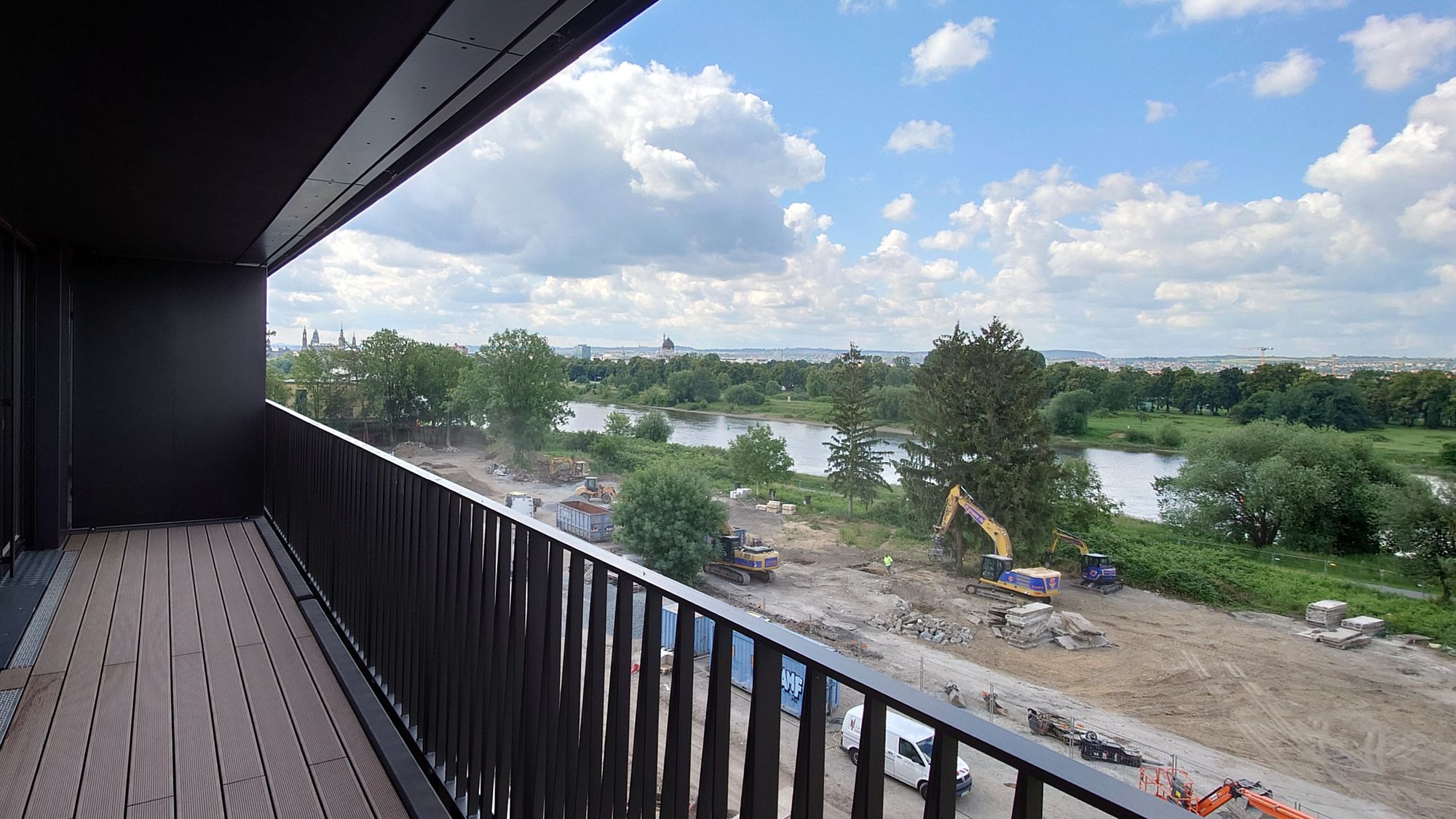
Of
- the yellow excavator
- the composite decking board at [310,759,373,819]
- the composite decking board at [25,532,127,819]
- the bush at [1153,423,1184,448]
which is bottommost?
the yellow excavator

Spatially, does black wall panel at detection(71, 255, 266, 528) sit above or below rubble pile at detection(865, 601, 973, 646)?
above

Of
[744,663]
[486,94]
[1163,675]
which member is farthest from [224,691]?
[1163,675]

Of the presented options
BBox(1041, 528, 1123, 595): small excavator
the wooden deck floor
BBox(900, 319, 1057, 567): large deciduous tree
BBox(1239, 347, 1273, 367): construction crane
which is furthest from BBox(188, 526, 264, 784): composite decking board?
BBox(1239, 347, 1273, 367): construction crane

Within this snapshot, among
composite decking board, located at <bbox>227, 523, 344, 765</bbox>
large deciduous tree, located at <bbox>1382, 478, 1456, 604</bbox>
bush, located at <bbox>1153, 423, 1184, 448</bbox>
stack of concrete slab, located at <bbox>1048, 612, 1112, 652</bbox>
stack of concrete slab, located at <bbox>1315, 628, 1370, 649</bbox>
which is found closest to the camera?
composite decking board, located at <bbox>227, 523, 344, 765</bbox>

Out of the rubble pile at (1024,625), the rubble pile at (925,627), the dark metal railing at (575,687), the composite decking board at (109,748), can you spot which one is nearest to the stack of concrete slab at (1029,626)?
the rubble pile at (1024,625)

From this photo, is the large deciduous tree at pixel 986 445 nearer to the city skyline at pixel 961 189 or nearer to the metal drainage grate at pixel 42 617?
the city skyline at pixel 961 189

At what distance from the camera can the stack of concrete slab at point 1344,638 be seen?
3.11 m

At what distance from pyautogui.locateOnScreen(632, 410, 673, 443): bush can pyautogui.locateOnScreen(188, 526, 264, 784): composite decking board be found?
143 inches

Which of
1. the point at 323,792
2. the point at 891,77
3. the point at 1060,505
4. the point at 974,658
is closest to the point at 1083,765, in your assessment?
the point at 323,792

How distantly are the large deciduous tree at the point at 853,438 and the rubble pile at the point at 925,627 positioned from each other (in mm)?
1753

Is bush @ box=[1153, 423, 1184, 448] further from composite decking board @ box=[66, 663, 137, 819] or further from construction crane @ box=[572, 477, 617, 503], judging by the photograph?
composite decking board @ box=[66, 663, 137, 819]

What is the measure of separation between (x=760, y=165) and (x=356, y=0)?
623 centimetres

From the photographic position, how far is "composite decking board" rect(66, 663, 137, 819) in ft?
5.48

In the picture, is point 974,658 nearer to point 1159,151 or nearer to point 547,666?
point 547,666
